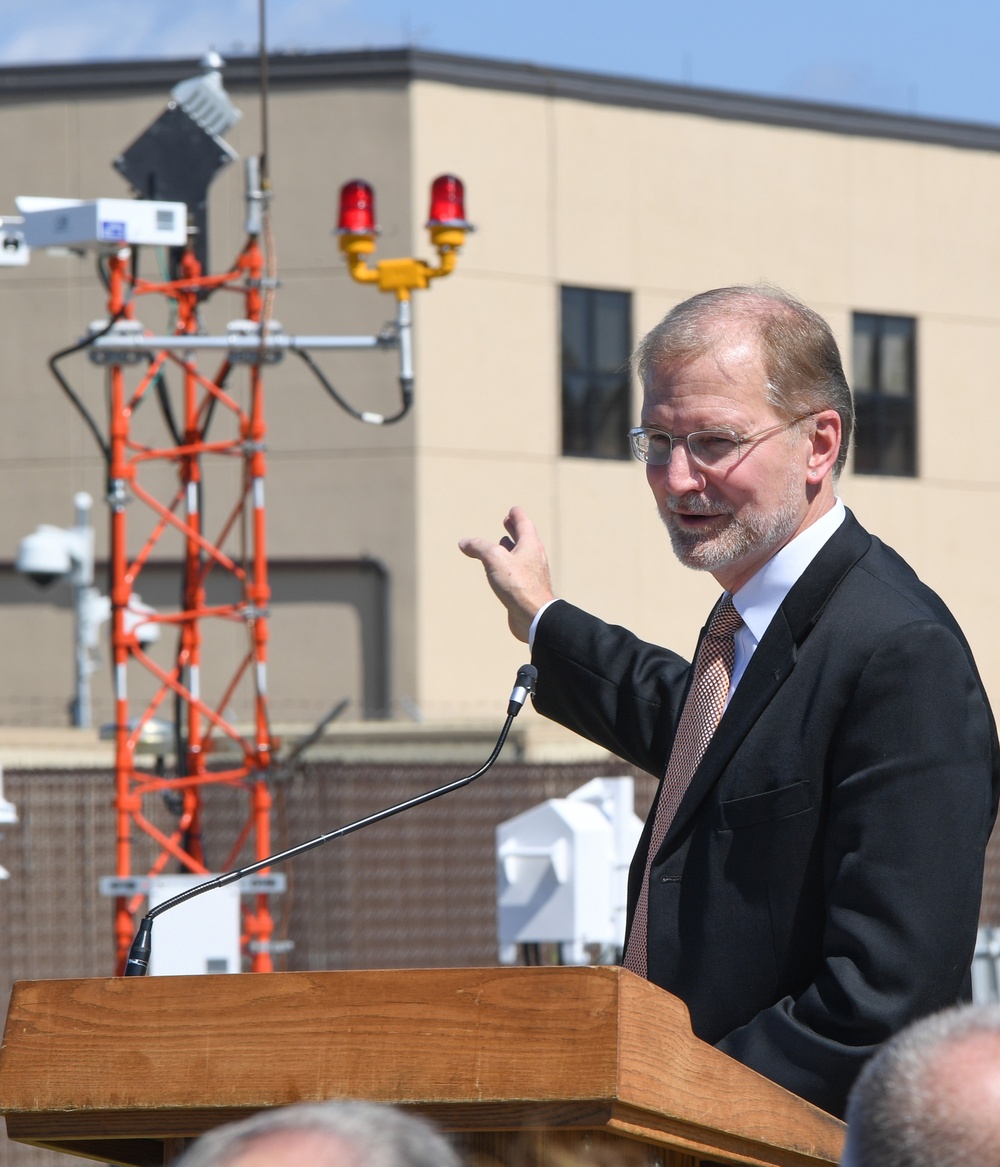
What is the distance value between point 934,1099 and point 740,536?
1.21 m

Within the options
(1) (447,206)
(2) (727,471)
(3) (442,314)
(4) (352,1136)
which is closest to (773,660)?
(2) (727,471)

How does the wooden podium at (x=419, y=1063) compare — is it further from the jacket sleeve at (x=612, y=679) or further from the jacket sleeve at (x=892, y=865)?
the jacket sleeve at (x=612, y=679)

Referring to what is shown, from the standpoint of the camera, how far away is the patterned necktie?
234 centimetres

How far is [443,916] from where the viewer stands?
1098 centimetres

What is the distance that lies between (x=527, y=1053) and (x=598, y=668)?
104 cm

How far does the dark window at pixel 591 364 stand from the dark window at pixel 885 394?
10.1ft

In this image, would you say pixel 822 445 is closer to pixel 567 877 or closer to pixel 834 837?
pixel 834 837

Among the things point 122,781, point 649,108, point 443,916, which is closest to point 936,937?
point 122,781

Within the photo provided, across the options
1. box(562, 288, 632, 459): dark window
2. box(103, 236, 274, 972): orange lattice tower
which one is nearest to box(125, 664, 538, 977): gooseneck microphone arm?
box(103, 236, 274, 972): orange lattice tower

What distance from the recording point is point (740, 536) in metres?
2.37

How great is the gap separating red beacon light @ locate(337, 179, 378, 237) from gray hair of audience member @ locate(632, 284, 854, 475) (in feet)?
21.5

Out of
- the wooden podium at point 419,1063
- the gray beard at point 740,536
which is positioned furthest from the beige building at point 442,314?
the wooden podium at point 419,1063

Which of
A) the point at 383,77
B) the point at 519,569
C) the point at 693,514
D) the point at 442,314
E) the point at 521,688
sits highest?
the point at 383,77

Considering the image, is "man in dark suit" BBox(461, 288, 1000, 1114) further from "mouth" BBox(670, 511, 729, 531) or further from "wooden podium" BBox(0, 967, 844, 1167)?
"wooden podium" BBox(0, 967, 844, 1167)
